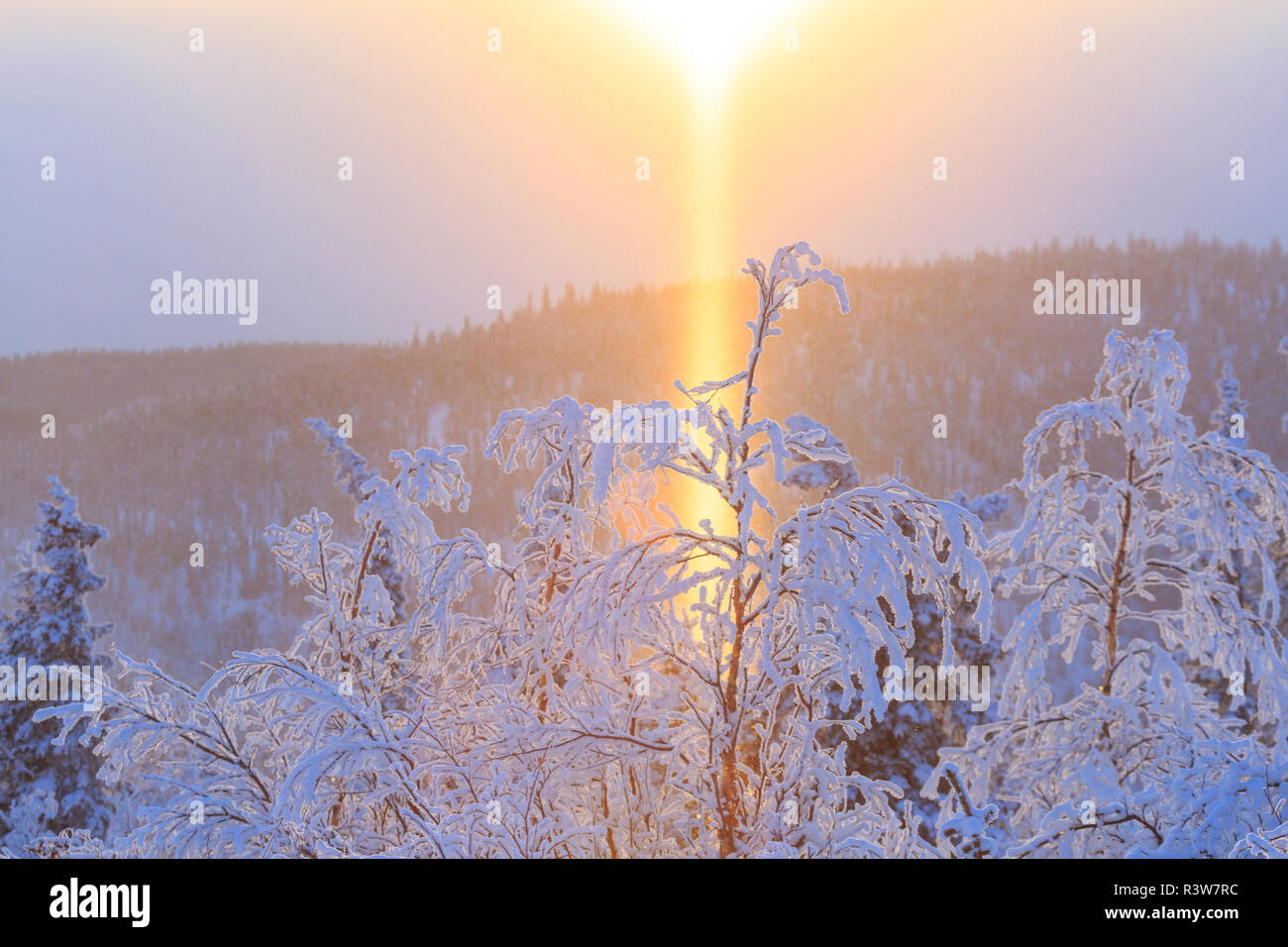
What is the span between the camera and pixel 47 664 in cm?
1605

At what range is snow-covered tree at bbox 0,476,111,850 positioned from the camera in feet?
51.2

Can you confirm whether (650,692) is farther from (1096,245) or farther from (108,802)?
(1096,245)

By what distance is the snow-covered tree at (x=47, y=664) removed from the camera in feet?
51.2

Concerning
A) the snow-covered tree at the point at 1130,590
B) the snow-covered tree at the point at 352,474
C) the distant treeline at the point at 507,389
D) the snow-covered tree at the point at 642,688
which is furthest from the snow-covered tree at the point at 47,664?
the distant treeline at the point at 507,389

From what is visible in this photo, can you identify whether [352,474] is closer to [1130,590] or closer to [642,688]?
[642,688]

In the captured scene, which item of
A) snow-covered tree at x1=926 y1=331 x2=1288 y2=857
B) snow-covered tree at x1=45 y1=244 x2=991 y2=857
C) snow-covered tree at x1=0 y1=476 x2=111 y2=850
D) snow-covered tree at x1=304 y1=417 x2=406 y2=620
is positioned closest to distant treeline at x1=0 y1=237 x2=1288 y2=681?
snow-covered tree at x1=0 y1=476 x2=111 y2=850

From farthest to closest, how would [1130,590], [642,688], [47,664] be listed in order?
1. [47,664]
2. [1130,590]
3. [642,688]

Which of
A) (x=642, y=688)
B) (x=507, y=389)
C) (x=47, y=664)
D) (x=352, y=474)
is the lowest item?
(x=47, y=664)

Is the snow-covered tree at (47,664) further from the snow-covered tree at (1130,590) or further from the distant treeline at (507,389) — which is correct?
the distant treeline at (507,389)

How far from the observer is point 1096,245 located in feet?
365

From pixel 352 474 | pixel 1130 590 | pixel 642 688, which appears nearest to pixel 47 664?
pixel 352 474

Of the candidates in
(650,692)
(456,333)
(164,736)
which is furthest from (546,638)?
(456,333)
